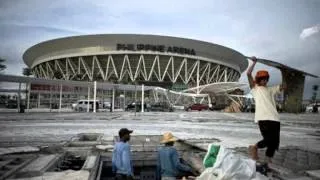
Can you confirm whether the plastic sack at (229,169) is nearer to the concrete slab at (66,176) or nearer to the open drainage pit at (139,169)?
the concrete slab at (66,176)

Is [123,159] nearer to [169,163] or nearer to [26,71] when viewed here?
[169,163]

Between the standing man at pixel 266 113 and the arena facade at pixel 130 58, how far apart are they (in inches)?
2556

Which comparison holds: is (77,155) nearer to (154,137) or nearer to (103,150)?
(103,150)

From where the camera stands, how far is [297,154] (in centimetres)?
719

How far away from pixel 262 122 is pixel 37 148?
5116mm

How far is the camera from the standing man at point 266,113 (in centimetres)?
521

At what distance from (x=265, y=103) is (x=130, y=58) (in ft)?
228

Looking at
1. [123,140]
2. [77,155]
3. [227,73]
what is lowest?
[77,155]

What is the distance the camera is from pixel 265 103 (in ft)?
17.4

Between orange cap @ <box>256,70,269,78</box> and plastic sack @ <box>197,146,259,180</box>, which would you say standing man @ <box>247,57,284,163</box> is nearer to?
orange cap @ <box>256,70,269,78</box>

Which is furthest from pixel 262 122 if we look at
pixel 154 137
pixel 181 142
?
pixel 154 137

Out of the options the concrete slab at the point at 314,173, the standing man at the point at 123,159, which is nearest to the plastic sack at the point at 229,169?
the concrete slab at the point at 314,173

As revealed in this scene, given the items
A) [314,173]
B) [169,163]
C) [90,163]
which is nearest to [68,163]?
[90,163]

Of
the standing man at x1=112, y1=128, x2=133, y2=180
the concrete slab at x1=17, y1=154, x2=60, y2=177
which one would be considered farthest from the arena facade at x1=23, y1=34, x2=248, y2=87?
the standing man at x1=112, y1=128, x2=133, y2=180
